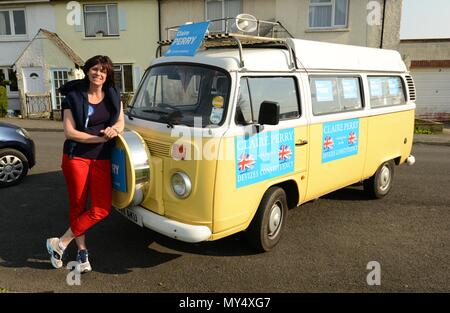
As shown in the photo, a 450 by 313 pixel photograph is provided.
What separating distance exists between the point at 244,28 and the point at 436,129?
12.6 metres

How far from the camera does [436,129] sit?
47.3 feet

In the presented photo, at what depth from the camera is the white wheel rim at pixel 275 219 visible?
434cm

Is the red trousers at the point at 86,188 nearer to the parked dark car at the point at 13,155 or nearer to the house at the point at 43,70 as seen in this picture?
the parked dark car at the point at 13,155

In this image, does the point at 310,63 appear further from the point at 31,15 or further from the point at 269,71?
the point at 31,15

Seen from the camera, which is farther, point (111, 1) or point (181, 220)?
point (111, 1)

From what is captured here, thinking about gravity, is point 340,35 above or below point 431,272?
above

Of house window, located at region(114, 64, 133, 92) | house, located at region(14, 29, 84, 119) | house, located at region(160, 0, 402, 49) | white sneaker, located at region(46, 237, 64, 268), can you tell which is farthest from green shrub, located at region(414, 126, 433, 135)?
house, located at region(14, 29, 84, 119)

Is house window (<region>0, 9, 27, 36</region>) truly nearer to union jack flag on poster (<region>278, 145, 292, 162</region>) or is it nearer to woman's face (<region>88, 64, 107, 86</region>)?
woman's face (<region>88, 64, 107, 86</region>)

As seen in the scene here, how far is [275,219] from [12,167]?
502 centimetres

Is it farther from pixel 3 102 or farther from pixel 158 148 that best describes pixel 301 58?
pixel 3 102

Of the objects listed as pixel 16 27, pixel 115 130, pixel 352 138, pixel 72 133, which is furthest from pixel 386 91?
pixel 16 27

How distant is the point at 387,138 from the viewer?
19.8 feet
